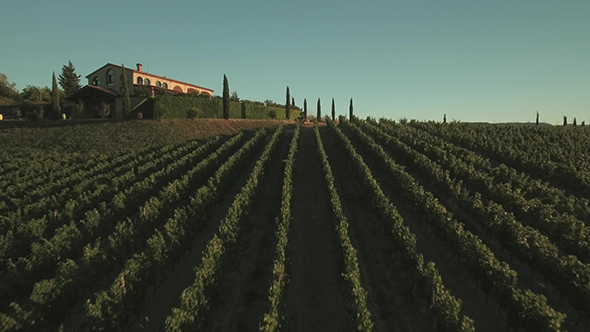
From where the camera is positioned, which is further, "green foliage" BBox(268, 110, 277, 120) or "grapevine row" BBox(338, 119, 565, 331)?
"green foliage" BBox(268, 110, 277, 120)

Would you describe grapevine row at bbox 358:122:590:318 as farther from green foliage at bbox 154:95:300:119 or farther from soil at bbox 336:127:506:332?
green foliage at bbox 154:95:300:119

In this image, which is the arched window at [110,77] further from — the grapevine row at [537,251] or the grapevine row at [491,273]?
the grapevine row at [537,251]

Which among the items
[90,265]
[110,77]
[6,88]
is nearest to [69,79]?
[6,88]

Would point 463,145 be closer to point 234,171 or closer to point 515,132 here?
point 515,132

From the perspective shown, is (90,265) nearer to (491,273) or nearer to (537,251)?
(491,273)

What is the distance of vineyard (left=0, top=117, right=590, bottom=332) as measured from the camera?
34.3 feet

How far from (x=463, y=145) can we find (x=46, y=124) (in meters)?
56.4

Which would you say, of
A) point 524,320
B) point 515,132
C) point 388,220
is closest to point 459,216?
point 388,220

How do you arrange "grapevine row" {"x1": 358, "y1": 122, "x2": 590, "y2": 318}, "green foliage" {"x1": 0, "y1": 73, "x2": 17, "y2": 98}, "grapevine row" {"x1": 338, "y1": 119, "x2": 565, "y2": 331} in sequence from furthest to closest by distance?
"green foliage" {"x1": 0, "y1": 73, "x2": 17, "y2": 98}
"grapevine row" {"x1": 358, "y1": 122, "x2": 590, "y2": 318}
"grapevine row" {"x1": 338, "y1": 119, "x2": 565, "y2": 331}

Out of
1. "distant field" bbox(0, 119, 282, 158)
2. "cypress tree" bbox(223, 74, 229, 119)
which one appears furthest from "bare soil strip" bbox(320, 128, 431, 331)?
"cypress tree" bbox(223, 74, 229, 119)

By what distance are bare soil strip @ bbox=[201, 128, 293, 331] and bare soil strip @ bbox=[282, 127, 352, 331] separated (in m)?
1.13

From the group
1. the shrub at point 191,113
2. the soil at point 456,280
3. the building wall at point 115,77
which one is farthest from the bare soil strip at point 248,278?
the building wall at point 115,77

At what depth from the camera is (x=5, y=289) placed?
11273 mm

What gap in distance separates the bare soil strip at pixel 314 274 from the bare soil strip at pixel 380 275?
3.93ft
